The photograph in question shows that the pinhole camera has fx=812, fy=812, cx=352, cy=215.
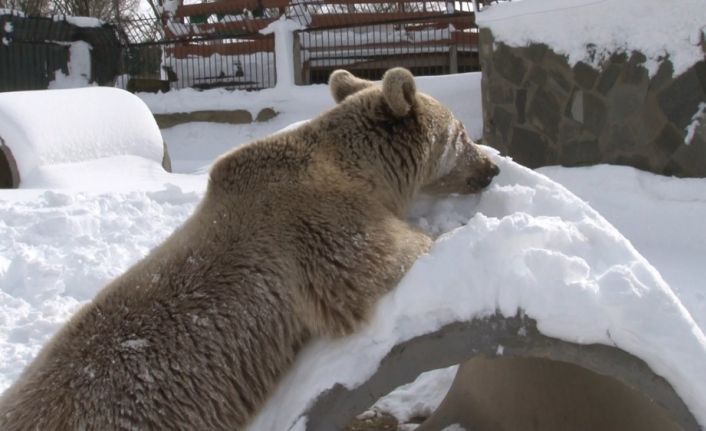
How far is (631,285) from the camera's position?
2.43 m

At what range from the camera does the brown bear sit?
2.59 m

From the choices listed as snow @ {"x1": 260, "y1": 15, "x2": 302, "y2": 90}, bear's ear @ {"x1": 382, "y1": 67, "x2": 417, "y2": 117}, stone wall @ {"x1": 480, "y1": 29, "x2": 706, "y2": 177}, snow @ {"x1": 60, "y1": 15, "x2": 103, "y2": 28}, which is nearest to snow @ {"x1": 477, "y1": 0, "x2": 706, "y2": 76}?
stone wall @ {"x1": 480, "y1": 29, "x2": 706, "y2": 177}

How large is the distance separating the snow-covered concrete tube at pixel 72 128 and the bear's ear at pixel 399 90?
5.27 meters

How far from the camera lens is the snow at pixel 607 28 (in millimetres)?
6473

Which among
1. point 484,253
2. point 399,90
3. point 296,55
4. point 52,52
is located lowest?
point 484,253

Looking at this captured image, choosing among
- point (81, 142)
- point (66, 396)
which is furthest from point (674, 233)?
point (81, 142)

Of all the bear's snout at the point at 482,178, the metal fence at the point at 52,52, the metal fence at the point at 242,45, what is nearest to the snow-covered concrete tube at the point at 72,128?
the metal fence at the point at 242,45

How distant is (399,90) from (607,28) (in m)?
4.60

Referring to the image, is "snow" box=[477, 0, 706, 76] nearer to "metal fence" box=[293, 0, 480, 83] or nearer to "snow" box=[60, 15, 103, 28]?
"metal fence" box=[293, 0, 480, 83]

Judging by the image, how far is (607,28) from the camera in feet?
23.2

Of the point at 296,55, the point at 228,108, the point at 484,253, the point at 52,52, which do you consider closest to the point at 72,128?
the point at 228,108

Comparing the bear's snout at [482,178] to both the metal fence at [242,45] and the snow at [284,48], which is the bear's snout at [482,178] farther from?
the snow at [284,48]

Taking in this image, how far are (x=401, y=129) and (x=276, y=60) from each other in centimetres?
1008

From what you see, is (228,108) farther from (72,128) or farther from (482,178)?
(482,178)
